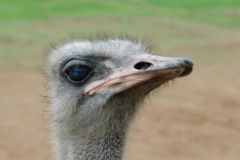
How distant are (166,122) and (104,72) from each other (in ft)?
17.6

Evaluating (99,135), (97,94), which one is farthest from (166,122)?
(97,94)

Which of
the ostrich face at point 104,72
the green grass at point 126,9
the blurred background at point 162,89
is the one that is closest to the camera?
the ostrich face at point 104,72

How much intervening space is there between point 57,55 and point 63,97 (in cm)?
26

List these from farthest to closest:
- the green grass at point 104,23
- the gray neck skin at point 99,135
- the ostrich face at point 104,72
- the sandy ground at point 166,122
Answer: the green grass at point 104,23 < the sandy ground at point 166,122 < the gray neck skin at point 99,135 < the ostrich face at point 104,72

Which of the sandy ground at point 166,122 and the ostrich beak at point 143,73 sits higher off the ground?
the sandy ground at point 166,122

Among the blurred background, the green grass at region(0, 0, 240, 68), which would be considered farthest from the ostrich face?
the green grass at region(0, 0, 240, 68)

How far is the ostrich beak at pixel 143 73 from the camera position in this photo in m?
2.58

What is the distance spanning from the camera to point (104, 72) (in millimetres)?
2936

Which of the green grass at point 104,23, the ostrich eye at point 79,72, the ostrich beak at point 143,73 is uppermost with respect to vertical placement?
the green grass at point 104,23

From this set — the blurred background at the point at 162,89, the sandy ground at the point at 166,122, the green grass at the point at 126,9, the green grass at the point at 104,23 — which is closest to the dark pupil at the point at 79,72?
the blurred background at the point at 162,89

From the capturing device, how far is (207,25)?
19.0 m

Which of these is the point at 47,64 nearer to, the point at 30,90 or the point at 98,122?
the point at 98,122

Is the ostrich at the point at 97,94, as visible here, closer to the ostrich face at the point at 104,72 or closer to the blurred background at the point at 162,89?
the ostrich face at the point at 104,72

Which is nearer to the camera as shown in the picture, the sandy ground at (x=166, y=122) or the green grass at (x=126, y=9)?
the sandy ground at (x=166, y=122)
